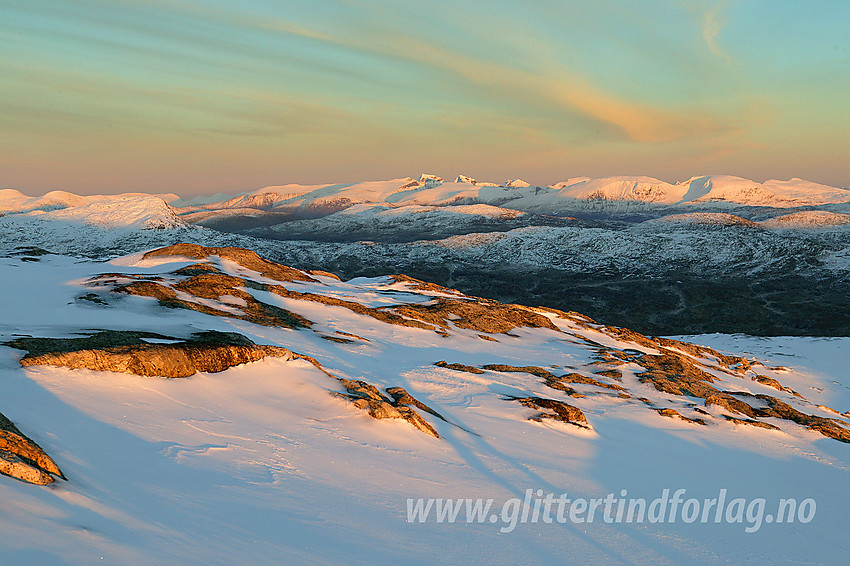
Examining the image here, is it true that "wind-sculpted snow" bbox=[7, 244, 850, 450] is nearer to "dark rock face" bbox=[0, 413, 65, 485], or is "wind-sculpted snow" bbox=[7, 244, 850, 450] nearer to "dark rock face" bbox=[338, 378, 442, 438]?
"dark rock face" bbox=[338, 378, 442, 438]

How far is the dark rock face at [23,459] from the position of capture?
671cm

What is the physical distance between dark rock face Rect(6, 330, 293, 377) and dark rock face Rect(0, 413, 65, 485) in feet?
14.0

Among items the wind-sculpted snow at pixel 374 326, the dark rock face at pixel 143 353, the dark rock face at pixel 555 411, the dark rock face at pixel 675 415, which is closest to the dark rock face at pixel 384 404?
the wind-sculpted snow at pixel 374 326

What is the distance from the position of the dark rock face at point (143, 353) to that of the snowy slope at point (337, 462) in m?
0.37

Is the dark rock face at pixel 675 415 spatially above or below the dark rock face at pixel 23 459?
below

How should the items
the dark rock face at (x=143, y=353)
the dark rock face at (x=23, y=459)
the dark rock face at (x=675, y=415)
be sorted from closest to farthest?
the dark rock face at (x=23, y=459), the dark rock face at (x=143, y=353), the dark rock face at (x=675, y=415)

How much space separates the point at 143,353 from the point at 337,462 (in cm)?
642

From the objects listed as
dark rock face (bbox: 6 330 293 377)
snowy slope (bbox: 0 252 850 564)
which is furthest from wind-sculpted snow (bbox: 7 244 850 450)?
snowy slope (bbox: 0 252 850 564)

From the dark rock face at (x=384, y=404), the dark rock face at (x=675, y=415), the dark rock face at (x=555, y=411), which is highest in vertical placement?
the dark rock face at (x=384, y=404)

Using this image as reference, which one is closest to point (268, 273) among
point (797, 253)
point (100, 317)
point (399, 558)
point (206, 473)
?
point (100, 317)

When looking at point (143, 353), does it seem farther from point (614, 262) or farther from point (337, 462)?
point (614, 262)

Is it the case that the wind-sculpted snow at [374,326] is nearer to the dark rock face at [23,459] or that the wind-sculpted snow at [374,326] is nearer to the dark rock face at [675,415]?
the dark rock face at [675,415]

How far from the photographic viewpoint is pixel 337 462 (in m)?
10.6

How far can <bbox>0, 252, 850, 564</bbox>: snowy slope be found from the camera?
23.2ft
